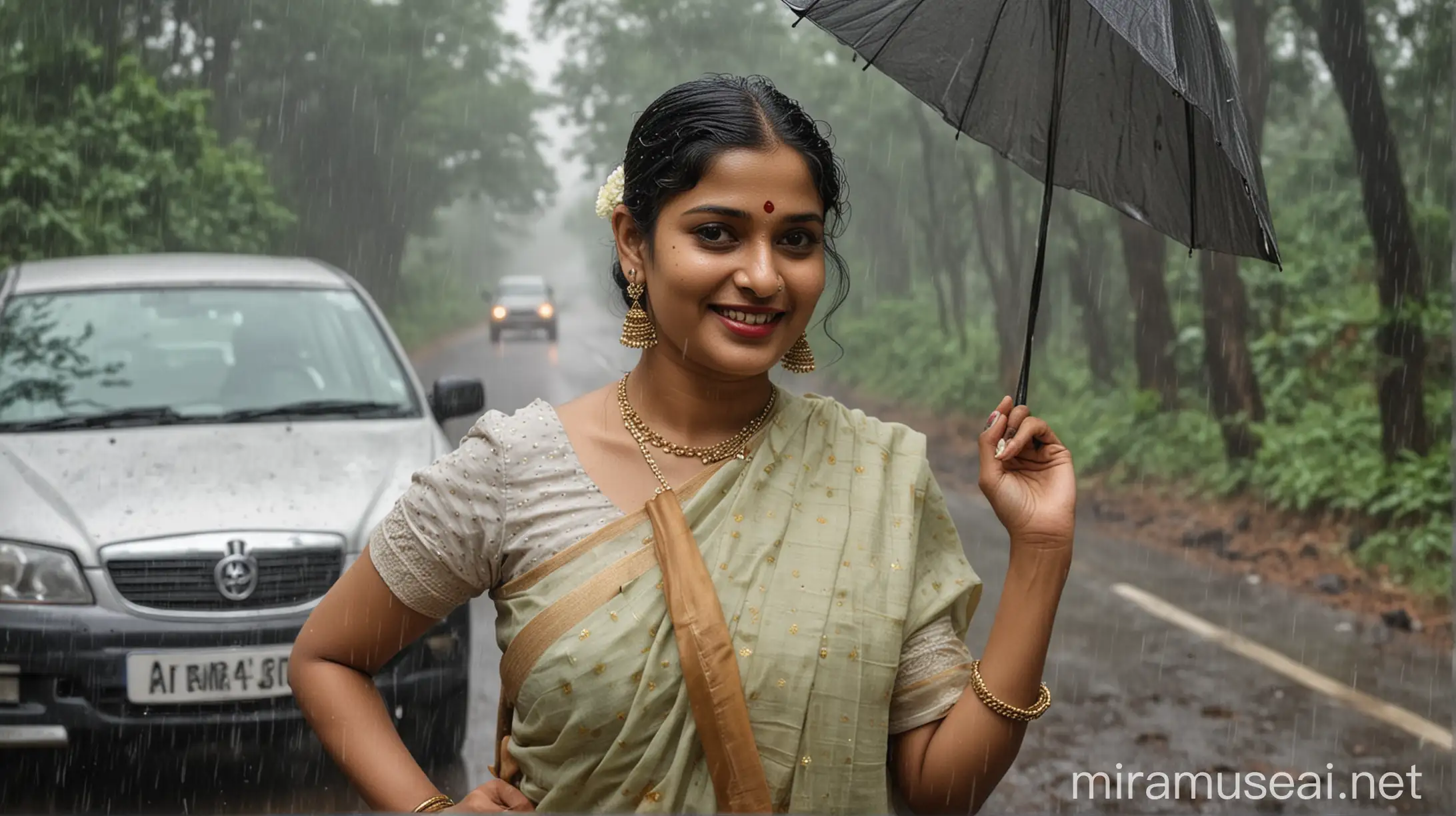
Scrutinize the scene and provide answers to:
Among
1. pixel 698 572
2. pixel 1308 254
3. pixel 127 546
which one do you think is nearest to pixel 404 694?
pixel 127 546

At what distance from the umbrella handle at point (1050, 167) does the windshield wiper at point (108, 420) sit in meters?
3.75

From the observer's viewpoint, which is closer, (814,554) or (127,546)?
(814,554)

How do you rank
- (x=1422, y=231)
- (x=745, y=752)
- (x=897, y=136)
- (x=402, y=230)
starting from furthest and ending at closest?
(x=402, y=230), (x=897, y=136), (x=1422, y=231), (x=745, y=752)

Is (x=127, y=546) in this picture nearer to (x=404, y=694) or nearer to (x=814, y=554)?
(x=404, y=694)

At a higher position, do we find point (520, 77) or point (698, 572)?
point (520, 77)

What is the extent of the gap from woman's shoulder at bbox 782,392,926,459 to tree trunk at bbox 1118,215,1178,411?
38.2ft

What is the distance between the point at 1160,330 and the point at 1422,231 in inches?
98.5

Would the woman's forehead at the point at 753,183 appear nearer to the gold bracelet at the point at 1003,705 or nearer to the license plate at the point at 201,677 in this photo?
the gold bracelet at the point at 1003,705

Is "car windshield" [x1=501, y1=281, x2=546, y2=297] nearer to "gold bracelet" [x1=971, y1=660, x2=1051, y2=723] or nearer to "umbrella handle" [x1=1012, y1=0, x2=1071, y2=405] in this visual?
"umbrella handle" [x1=1012, y1=0, x2=1071, y2=405]

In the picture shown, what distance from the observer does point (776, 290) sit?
1.92m

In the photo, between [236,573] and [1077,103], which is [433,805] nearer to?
[1077,103]

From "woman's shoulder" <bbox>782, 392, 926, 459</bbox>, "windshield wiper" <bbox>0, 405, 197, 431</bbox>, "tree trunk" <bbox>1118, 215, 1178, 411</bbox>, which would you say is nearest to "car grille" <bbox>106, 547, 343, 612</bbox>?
"windshield wiper" <bbox>0, 405, 197, 431</bbox>

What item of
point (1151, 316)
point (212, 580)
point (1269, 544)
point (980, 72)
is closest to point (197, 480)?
point (212, 580)

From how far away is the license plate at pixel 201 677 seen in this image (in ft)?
13.8
